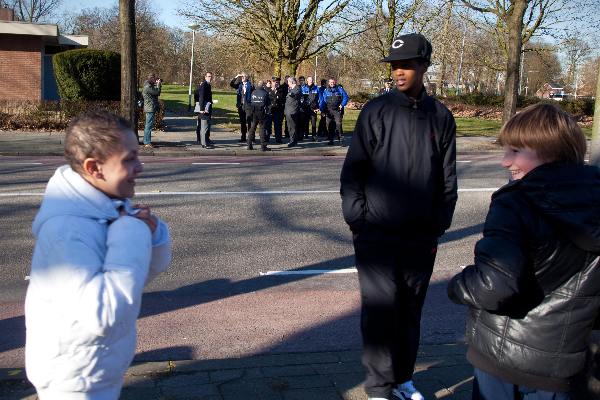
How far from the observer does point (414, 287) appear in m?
3.76

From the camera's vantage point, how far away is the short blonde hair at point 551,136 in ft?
8.28

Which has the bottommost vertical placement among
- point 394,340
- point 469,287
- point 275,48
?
point 394,340

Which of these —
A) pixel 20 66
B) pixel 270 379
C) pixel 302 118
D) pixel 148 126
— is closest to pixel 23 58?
pixel 20 66

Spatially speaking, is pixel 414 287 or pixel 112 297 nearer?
pixel 112 297

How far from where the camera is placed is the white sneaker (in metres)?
3.82

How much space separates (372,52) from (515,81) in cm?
1951

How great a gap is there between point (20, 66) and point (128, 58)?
14.2 metres

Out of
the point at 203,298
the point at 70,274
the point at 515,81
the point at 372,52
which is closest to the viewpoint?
the point at 70,274

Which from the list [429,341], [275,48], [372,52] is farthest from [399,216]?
[372,52]

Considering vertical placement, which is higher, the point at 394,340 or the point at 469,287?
the point at 469,287

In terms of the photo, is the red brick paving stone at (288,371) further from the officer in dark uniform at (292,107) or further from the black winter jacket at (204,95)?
the officer in dark uniform at (292,107)

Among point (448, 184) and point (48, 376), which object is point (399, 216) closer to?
point (448, 184)

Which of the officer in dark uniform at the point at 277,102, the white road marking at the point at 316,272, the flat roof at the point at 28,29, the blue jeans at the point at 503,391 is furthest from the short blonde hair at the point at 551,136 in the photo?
the flat roof at the point at 28,29

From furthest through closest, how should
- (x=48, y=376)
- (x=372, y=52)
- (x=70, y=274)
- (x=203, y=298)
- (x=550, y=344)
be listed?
(x=372, y=52) < (x=203, y=298) < (x=550, y=344) < (x=48, y=376) < (x=70, y=274)
